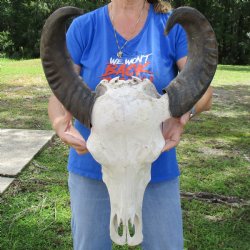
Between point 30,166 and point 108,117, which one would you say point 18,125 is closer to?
point 30,166

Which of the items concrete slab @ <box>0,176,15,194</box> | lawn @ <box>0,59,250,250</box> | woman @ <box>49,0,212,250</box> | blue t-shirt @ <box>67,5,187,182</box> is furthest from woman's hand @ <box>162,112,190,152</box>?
concrete slab @ <box>0,176,15,194</box>

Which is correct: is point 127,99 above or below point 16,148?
above

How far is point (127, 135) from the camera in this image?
73.1 inches

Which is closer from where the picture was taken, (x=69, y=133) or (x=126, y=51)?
(x=69, y=133)

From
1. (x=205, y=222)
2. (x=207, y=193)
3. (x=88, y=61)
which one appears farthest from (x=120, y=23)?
(x=207, y=193)

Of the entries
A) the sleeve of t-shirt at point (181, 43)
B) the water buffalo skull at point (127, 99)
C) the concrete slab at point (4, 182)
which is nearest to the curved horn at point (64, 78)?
the water buffalo skull at point (127, 99)

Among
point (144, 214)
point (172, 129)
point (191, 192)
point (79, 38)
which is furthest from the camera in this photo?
point (191, 192)

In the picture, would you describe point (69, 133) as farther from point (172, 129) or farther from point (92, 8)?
point (92, 8)

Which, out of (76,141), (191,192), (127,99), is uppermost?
(127,99)

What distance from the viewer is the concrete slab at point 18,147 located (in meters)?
5.55

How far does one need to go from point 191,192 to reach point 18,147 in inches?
103

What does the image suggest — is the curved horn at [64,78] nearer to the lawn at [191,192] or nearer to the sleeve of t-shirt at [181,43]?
the sleeve of t-shirt at [181,43]

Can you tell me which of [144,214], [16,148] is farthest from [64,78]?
[16,148]

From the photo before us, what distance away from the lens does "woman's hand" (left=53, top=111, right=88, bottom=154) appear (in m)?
2.05
